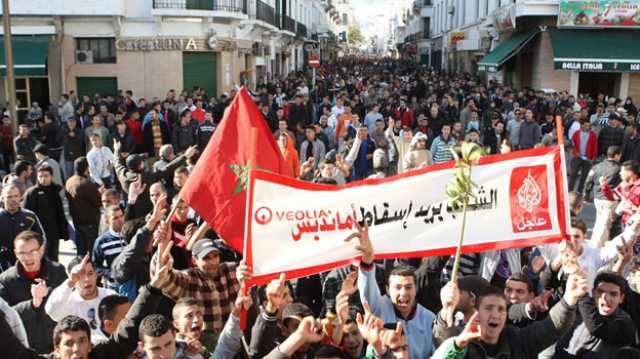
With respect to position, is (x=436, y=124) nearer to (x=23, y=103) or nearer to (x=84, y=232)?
(x=84, y=232)

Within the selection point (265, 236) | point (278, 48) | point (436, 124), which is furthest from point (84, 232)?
point (278, 48)

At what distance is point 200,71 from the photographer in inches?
929

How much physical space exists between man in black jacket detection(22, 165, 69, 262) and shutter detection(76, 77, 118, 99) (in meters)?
14.9

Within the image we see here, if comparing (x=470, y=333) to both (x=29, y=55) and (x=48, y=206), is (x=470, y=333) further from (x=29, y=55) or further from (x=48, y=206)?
(x=29, y=55)

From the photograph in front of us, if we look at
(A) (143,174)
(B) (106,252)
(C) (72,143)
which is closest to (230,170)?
(B) (106,252)

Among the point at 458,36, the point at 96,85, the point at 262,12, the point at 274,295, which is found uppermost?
the point at 262,12

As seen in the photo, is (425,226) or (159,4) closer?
(425,226)

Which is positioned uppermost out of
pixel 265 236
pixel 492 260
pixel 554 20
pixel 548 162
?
pixel 554 20

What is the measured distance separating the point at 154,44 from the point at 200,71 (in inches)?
85.1

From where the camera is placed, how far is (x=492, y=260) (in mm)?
5742

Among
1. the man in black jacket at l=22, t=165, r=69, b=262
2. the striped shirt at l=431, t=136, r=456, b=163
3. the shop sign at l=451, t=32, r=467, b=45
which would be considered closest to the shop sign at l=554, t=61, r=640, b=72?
the striped shirt at l=431, t=136, r=456, b=163

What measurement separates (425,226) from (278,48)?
37933 millimetres

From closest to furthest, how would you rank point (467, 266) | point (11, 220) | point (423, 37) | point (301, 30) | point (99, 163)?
point (467, 266) < point (11, 220) < point (99, 163) < point (301, 30) < point (423, 37)

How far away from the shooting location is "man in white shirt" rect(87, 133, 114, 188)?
Answer: 996 cm
